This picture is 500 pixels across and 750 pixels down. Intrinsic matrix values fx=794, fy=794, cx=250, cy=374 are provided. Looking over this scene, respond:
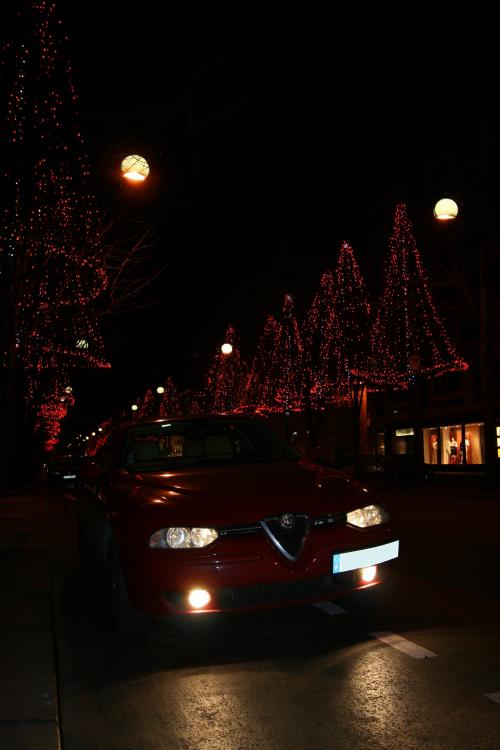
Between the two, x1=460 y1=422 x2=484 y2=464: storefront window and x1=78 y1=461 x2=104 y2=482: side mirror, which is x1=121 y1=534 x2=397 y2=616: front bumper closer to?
x1=78 y1=461 x2=104 y2=482: side mirror

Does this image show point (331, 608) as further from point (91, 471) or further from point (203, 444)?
point (91, 471)

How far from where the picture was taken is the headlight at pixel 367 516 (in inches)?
217

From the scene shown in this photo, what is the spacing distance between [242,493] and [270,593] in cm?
70

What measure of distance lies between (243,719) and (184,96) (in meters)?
8.84

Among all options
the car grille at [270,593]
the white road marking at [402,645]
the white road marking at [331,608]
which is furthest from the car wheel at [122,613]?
the white road marking at [402,645]

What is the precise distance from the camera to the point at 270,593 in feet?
16.9

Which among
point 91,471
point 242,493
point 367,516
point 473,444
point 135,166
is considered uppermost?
point 135,166

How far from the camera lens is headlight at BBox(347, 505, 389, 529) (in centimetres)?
552

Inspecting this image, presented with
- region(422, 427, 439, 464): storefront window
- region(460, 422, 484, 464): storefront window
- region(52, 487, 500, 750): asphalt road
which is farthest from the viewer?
region(422, 427, 439, 464): storefront window

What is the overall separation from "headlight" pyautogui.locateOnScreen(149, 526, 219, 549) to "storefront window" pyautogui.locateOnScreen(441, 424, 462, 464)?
44.8 m

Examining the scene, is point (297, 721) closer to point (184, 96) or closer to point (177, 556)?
point (177, 556)

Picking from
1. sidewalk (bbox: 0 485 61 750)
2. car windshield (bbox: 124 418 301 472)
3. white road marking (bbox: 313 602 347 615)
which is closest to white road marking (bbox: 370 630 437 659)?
white road marking (bbox: 313 602 347 615)

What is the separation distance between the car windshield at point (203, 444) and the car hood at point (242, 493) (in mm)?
814

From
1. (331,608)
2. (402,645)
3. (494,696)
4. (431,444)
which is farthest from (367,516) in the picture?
(431,444)
